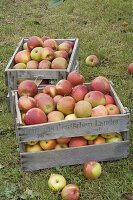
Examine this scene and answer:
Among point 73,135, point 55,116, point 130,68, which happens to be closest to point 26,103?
point 55,116

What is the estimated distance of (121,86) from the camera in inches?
197

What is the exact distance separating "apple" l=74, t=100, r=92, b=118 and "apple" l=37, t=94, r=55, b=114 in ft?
0.79

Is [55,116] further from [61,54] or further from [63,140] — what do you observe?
[61,54]

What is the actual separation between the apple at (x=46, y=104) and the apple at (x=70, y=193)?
0.70 m

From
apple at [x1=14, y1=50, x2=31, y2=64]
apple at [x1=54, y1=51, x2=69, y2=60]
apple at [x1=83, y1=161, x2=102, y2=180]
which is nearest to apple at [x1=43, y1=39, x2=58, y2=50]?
apple at [x1=54, y1=51, x2=69, y2=60]

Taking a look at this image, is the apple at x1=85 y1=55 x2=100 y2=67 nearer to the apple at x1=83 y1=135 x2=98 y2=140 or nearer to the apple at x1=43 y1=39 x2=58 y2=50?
the apple at x1=43 y1=39 x2=58 y2=50

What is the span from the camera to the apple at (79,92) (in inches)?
145

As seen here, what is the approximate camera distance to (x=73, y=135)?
3504mm

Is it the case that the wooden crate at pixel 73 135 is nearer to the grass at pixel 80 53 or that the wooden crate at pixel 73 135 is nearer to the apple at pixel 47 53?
the grass at pixel 80 53

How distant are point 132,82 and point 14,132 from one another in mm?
1686

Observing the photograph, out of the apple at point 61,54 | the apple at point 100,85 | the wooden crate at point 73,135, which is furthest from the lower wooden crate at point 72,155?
the apple at point 61,54

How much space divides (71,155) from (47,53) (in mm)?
1200

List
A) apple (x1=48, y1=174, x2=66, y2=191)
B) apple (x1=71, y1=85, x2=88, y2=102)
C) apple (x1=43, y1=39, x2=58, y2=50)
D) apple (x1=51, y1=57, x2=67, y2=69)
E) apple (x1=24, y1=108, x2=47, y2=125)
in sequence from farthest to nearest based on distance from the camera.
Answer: apple (x1=43, y1=39, x2=58, y2=50) < apple (x1=51, y1=57, x2=67, y2=69) < apple (x1=71, y1=85, x2=88, y2=102) < apple (x1=24, y1=108, x2=47, y2=125) < apple (x1=48, y1=174, x2=66, y2=191)

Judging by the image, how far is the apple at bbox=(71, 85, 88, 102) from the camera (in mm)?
3691
